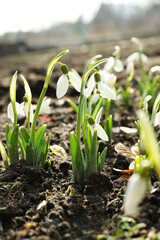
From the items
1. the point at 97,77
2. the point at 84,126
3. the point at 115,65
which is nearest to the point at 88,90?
the point at 97,77

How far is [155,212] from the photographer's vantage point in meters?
1.22

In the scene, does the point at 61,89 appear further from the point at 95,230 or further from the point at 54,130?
the point at 54,130

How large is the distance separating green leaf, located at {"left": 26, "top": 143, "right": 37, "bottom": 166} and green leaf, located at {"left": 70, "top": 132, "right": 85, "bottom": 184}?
0.24 metres

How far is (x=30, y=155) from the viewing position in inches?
61.5

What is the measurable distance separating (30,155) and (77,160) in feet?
0.91

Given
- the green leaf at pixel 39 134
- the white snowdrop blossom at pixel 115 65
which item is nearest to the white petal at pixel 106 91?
the green leaf at pixel 39 134

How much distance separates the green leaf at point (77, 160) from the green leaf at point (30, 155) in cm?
24

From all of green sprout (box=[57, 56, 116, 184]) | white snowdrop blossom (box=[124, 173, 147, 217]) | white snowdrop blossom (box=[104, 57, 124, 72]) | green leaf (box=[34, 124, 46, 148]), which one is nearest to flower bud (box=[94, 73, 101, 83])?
green sprout (box=[57, 56, 116, 184])

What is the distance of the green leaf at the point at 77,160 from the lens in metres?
1.40

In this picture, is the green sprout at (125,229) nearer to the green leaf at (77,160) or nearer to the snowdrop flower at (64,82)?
the green leaf at (77,160)

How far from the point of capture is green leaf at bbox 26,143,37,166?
1.53m

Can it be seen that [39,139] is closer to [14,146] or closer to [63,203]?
[14,146]

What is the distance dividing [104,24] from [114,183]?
23.6 metres

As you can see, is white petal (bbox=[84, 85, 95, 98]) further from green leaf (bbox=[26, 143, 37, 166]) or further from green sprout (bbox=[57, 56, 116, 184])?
green leaf (bbox=[26, 143, 37, 166])
